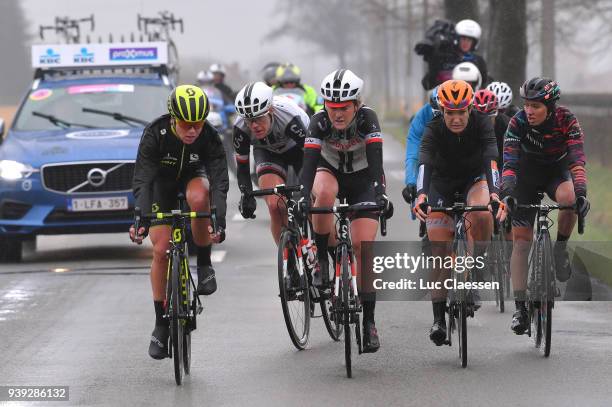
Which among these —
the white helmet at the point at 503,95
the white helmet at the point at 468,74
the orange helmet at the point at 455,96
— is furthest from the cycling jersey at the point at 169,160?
the white helmet at the point at 468,74

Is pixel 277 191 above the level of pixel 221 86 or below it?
below

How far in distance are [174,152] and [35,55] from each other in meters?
8.51

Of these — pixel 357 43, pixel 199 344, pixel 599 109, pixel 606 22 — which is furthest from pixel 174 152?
pixel 357 43

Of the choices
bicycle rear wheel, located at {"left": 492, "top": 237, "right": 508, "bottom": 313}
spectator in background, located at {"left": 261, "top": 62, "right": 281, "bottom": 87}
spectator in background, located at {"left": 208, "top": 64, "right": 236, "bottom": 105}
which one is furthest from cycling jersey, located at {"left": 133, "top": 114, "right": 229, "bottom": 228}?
spectator in background, located at {"left": 208, "top": 64, "right": 236, "bottom": 105}

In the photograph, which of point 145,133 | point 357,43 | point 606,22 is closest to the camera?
point 145,133

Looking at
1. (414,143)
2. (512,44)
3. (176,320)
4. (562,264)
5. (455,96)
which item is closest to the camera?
(176,320)

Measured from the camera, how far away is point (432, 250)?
399 inches

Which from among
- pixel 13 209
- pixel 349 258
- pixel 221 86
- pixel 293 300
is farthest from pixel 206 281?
pixel 221 86

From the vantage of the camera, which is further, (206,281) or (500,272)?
(500,272)

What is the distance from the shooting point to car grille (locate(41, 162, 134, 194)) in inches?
597

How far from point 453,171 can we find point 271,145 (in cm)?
166

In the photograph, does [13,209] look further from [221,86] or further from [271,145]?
[221,86]

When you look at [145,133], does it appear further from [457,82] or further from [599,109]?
[599,109]

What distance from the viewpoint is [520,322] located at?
33.5ft
